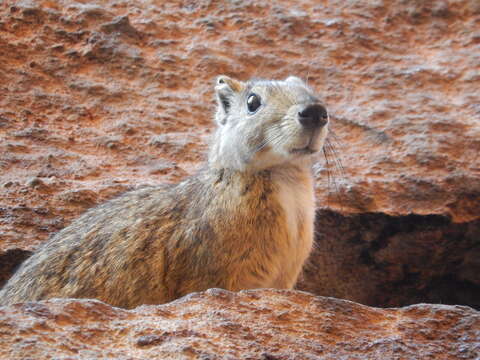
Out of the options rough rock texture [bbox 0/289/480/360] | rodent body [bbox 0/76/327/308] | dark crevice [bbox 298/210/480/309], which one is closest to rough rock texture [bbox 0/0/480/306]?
dark crevice [bbox 298/210/480/309]

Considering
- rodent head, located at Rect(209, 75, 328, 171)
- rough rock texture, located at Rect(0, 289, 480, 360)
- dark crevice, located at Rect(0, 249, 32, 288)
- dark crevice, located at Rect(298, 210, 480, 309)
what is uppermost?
rodent head, located at Rect(209, 75, 328, 171)

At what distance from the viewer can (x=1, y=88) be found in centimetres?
685

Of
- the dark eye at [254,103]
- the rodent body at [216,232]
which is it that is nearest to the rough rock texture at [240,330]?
the rodent body at [216,232]

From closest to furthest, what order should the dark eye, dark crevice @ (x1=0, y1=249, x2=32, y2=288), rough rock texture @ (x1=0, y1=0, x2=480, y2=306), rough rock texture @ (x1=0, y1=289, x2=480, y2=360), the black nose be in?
rough rock texture @ (x1=0, y1=289, x2=480, y2=360), the black nose, the dark eye, dark crevice @ (x1=0, y1=249, x2=32, y2=288), rough rock texture @ (x1=0, y1=0, x2=480, y2=306)

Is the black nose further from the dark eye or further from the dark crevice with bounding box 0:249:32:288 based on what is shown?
the dark crevice with bounding box 0:249:32:288

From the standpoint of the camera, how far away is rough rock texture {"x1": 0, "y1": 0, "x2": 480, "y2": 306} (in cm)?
619

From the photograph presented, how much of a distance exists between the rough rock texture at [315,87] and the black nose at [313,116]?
53.7 inches

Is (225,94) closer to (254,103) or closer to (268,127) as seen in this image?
(254,103)

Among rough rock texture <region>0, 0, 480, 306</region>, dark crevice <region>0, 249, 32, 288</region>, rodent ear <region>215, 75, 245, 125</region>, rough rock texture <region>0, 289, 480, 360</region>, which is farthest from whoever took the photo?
rough rock texture <region>0, 0, 480, 306</region>

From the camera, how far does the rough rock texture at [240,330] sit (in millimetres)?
2996

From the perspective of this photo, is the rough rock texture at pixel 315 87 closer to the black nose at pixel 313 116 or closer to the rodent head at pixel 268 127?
the rodent head at pixel 268 127

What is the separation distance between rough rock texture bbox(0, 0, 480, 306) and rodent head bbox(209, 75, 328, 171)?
112cm

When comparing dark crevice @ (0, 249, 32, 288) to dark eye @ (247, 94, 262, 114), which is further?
dark crevice @ (0, 249, 32, 288)

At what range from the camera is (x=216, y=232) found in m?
4.82
